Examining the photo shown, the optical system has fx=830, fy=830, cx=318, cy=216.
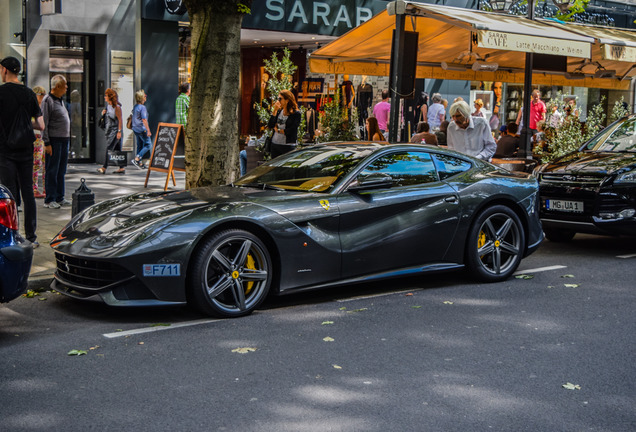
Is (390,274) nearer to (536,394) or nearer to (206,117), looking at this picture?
(536,394)

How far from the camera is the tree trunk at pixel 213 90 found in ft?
30.6

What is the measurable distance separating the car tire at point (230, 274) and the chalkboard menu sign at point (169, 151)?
8.02 metres

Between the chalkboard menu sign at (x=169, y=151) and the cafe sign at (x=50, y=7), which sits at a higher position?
the cafe sign at (x=50, y=7)

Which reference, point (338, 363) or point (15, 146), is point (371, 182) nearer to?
point (338, 363)

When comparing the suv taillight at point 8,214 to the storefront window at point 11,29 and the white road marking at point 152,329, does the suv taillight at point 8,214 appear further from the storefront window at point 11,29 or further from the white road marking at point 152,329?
the storefront window at point 11,29

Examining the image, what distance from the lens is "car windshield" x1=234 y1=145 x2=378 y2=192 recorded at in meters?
7.19

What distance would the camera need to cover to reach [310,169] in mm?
7445

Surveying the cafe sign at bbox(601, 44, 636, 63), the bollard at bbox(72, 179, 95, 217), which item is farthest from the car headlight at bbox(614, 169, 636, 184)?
the bollard at bbox(72, 179, 95, 217)

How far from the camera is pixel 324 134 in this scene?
558 inches

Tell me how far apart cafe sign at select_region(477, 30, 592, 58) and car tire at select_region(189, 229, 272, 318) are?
5.68 metres

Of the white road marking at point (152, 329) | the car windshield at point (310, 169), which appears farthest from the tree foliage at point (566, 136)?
the white road marking at point (152, 329)

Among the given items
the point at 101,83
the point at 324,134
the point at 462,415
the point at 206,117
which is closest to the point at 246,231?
the point at 462,415

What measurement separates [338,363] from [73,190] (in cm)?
991

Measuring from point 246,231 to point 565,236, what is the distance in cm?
581
